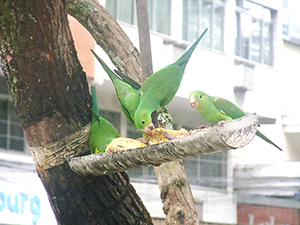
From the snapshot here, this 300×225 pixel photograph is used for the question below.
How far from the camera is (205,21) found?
4.32 metres

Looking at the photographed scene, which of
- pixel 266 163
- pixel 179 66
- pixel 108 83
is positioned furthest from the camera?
pixel 266 163

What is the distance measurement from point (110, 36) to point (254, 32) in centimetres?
392

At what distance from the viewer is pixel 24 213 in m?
3.09

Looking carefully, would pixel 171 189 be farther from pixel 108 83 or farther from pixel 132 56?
pixel 108 83

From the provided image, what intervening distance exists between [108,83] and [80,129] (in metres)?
2.61

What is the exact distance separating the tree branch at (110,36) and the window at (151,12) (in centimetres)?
233

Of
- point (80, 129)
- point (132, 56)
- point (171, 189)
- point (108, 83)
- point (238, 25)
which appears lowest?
point (171, 189)

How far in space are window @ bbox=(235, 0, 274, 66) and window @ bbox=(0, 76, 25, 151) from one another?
2562mm

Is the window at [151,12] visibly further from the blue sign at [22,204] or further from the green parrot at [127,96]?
the green parrot at [127,96]

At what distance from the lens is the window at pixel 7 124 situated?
3252 mm

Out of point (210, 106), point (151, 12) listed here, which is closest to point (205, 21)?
point (151, 12)

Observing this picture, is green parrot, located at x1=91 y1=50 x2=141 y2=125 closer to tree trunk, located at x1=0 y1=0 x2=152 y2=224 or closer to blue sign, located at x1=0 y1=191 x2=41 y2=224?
tree trunk, located at x1=0 y1=0 x2=152 y2=224

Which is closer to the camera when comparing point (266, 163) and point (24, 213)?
point (24, 213)

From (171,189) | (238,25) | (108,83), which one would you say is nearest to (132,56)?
(171,189)
